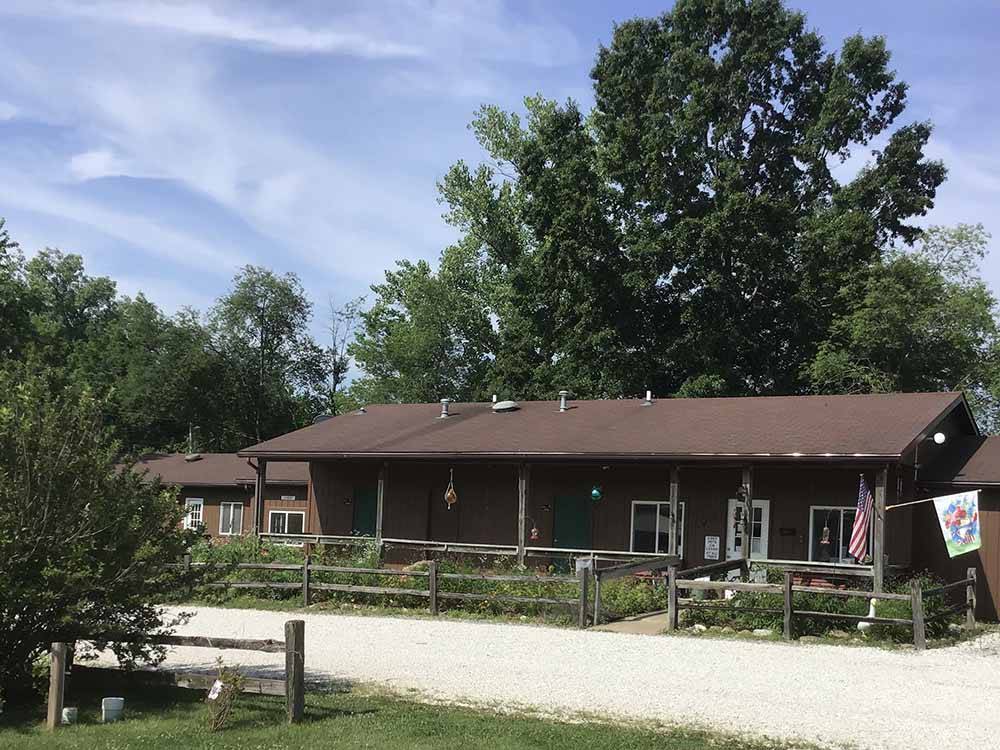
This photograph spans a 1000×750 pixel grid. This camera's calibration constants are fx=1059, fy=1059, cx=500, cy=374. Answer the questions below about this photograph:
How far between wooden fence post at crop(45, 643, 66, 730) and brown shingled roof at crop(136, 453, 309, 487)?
23.0 meters

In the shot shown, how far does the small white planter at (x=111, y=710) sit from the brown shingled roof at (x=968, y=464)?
17.1 meters

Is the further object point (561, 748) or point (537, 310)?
point (537, 310)

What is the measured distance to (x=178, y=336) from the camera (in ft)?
182

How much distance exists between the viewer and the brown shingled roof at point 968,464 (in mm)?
21312

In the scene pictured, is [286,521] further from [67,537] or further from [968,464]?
[67,537]

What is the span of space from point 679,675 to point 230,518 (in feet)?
87.1

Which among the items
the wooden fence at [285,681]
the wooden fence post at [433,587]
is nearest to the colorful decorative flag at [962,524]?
the wooden fence post at [433,587]

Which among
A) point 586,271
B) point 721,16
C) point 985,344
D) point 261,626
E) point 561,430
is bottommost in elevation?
point 261,626

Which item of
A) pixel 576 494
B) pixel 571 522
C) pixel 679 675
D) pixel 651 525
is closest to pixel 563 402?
pixel 576 494

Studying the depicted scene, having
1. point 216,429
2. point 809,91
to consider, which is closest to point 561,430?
point 809,91

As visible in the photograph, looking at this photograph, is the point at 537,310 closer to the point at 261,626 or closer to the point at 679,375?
the point at 679,375

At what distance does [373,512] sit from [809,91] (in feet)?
81.4

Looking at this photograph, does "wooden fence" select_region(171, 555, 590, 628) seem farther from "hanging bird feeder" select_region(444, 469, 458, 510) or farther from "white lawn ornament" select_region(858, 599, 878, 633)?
"hanging bird feeder" select_region(444, 469, 458, 510)

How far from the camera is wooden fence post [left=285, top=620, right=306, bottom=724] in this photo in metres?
9.77
